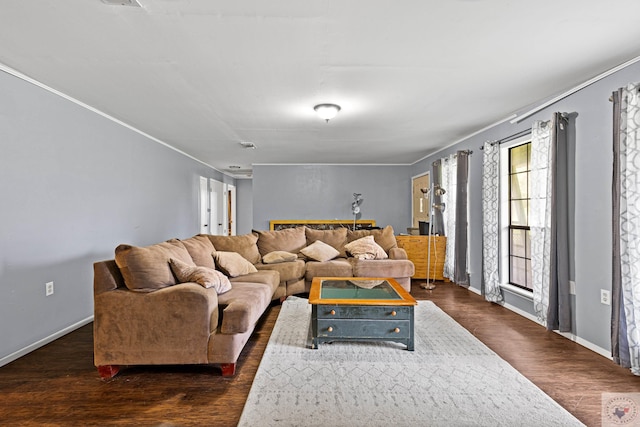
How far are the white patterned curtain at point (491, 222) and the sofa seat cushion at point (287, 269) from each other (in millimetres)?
2488

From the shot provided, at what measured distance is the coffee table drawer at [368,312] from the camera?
2803 mm

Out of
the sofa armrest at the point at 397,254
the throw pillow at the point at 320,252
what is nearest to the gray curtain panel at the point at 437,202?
the sofa armrest at the point at 397,254

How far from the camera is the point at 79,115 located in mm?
3496

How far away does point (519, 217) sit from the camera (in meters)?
4.25

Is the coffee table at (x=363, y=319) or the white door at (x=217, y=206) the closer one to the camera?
the coffee table at (x=363, y=319)

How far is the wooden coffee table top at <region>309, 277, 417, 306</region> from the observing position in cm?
280

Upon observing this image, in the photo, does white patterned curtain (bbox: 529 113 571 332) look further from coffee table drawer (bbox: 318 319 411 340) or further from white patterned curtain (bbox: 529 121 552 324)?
coffee table drawer (bbox: 318 319 411 340)

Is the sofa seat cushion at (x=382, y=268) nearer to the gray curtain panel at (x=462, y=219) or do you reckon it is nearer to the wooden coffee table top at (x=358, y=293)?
the wooden coffee table top at (x=358, y=293)

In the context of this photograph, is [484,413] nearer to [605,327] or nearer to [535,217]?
[605,327]

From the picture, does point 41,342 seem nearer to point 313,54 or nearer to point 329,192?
point 313,54

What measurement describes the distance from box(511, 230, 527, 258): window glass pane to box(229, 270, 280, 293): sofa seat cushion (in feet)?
10.2

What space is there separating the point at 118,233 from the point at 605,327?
17.1 ft

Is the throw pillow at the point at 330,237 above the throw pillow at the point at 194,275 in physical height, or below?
above

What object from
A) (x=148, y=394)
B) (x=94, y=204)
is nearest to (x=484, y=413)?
(x=148, y=394)
